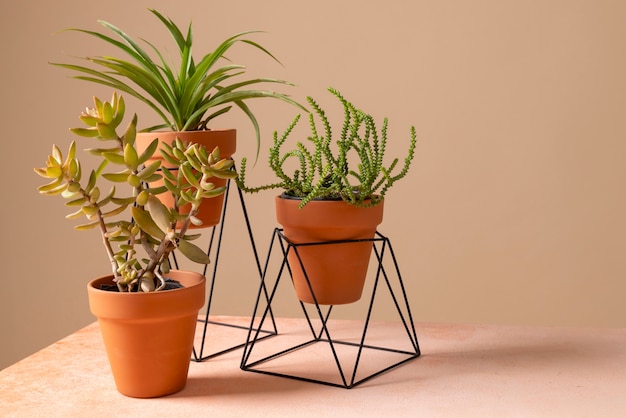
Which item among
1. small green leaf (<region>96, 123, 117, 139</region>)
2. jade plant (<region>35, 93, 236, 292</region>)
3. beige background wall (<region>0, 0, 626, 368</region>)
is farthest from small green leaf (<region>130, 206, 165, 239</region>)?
beige background wall (<region>0, 0, 626, 368</region>)

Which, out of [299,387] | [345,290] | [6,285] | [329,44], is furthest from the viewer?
[6,285]

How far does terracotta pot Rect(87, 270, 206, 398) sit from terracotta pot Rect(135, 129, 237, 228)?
214 millimetres

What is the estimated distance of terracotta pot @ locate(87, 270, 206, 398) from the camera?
123cm

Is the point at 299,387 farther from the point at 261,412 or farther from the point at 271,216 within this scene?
the point at 271,216

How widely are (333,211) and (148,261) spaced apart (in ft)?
1.03

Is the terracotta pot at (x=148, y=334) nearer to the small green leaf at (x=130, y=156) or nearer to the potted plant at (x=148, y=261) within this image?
Result: the potted plant at (x=148, y=261)

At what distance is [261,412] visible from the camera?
1.20m

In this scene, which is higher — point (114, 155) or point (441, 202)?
point (114, 155)

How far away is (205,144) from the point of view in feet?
4.72

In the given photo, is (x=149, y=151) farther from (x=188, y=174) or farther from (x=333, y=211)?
(x=333, y=211)

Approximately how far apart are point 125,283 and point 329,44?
1.94 meters

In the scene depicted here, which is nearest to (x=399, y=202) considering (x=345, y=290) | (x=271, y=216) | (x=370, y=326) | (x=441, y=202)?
(x=441, y=202)

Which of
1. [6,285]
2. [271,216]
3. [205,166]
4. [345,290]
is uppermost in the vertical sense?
[205,166]

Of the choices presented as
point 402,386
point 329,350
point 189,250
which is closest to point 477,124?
point 329,350
